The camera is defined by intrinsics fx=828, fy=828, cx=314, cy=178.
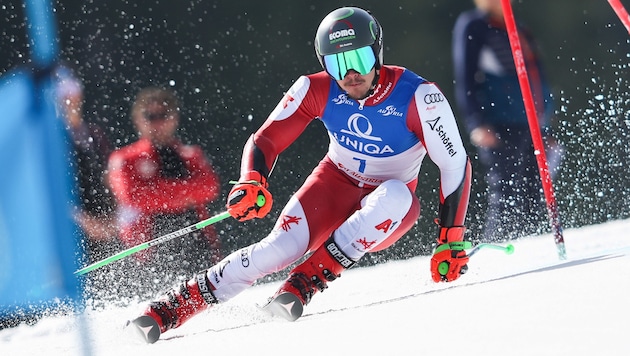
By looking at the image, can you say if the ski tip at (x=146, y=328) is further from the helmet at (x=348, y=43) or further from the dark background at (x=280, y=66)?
the dark background at (x=280, y=66)

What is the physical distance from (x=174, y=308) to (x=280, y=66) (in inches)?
84.7

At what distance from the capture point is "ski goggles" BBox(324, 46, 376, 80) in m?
3.10

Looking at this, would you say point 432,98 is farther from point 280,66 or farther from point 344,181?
point 280,66

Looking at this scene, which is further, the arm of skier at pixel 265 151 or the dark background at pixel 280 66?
the dark background at pixel 280 66

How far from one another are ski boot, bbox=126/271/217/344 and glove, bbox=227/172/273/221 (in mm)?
283

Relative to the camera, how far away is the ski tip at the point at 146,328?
2.80 meters

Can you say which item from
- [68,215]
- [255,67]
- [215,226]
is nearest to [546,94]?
[255,67]

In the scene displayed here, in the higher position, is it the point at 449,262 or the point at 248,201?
the point at 248,201

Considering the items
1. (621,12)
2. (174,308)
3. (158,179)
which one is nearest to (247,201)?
(174,308)

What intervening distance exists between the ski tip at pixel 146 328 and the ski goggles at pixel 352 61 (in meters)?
1.14

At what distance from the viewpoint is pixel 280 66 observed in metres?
4.78

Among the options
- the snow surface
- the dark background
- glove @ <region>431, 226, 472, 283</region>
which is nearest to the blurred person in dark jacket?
the dark background

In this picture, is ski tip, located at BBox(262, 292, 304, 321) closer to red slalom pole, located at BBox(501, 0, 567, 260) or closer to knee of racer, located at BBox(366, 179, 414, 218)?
knee of racer, located at BBox(366, 179, 414, 218)

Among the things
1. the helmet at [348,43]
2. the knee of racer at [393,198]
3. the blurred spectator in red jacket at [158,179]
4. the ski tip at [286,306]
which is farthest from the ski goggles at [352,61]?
the blurred spectator in red jacket at [158,179]
